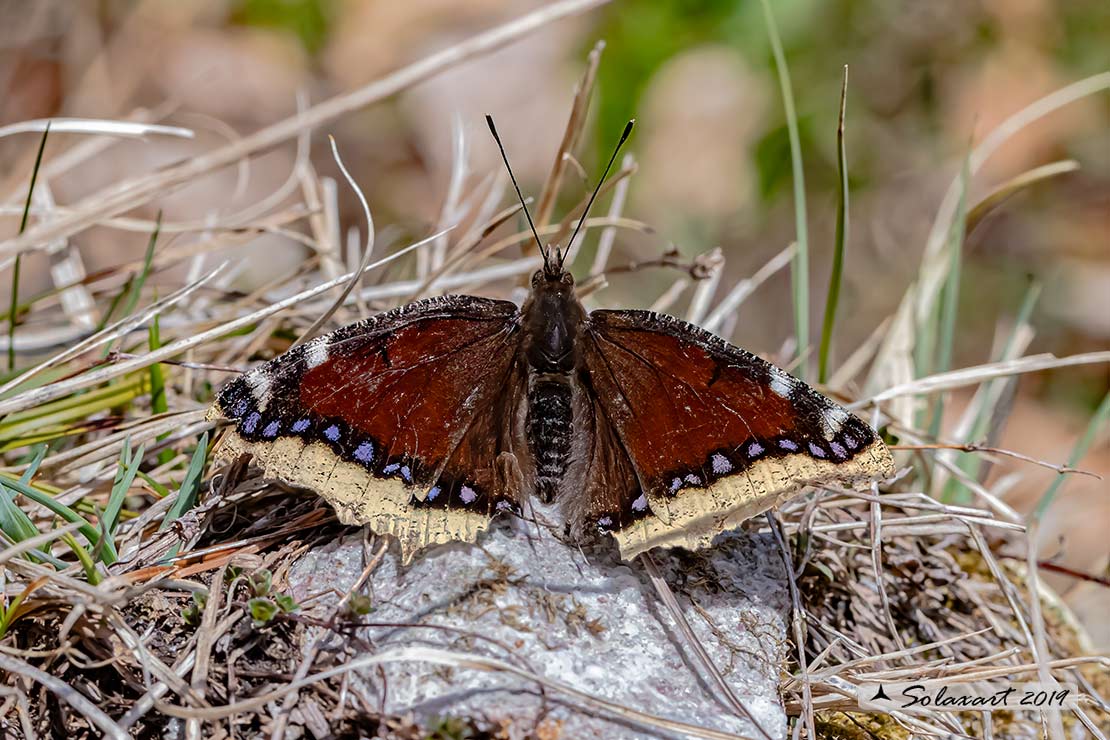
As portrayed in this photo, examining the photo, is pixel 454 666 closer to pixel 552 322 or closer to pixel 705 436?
pixel 705 436

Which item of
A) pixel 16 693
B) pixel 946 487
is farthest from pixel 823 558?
pixel 16 693

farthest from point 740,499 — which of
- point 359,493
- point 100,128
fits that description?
point 100,128

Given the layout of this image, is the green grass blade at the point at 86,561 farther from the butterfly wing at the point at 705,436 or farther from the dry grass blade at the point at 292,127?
the butterfly wing at the point at 705,436

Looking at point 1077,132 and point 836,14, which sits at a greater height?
point 836,14

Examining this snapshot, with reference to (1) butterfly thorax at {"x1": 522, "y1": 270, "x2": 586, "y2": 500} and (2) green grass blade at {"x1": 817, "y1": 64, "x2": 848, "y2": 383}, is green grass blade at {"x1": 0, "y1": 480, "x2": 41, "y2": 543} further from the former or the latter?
(2) green grass blade at {"x1": 817, "y1": 64, "x2": 848, "y2": 383}

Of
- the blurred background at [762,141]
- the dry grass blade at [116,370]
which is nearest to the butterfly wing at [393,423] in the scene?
the dry grass blade at [116,370]

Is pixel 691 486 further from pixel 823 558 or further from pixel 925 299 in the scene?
pixel 925 299

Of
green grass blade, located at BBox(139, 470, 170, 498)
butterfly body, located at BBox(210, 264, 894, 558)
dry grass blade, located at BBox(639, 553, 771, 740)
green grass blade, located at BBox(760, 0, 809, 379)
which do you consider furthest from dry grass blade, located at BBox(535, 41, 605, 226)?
green grass blade, located at BBox(139, 470, 170, 498)
